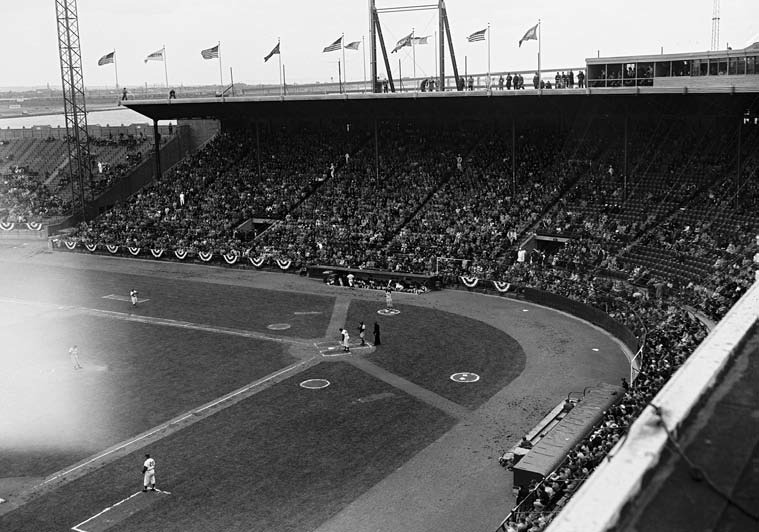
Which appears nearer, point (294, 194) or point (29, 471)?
point (29, 471)

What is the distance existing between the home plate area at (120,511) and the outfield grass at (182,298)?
16.8 m

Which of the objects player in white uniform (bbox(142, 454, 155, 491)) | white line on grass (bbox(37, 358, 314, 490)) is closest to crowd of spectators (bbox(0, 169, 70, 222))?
white line on grass (bbox(37, 358, 314, 490))

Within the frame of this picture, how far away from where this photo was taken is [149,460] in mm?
21906

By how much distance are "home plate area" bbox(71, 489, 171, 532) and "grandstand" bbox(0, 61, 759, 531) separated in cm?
945

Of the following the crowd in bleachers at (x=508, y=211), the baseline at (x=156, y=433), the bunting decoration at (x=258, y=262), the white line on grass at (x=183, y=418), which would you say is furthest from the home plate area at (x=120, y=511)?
the bunting decoration at (x=258, y=262)

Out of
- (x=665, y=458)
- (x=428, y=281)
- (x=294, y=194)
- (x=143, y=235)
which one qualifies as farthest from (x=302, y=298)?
(x=665, y=458)

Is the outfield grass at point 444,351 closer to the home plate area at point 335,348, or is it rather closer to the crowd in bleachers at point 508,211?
the home plate area at point 335,348

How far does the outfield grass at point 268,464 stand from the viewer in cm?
2066

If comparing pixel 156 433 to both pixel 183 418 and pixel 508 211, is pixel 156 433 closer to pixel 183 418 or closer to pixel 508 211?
pixel 183 418

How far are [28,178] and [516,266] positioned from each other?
2301 inches

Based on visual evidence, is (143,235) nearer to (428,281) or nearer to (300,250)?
(300,250)

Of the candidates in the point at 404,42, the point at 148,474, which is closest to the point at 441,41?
the point at 404,42

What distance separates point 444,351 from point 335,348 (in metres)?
4.83

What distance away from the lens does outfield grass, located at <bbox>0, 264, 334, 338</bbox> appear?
41875mm
